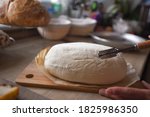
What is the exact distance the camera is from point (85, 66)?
0.56 m

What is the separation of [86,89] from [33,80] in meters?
0.15

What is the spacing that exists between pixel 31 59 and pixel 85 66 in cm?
26

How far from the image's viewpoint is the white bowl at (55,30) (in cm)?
96

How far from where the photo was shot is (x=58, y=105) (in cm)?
50

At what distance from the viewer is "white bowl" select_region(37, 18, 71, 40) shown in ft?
3.15

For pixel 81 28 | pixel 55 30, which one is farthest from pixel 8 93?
pixel 81 28

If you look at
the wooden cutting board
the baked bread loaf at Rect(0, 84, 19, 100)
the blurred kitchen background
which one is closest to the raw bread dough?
the wooden cutting board

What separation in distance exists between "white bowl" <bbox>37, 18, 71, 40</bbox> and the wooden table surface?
28 millimetres

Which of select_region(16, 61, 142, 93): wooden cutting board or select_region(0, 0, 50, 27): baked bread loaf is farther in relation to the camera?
select_region(0, 0, 50, 27): baked bread loaf

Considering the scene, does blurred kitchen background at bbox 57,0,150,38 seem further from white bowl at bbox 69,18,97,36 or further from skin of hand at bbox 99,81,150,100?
skin of hand at bbox 99,81,150,100

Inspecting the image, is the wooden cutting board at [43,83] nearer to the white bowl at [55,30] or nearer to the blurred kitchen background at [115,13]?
the white bowl at [55,30]

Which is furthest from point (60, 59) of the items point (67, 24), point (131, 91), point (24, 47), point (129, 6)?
point (129, 6)

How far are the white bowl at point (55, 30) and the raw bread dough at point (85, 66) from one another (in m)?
0.37

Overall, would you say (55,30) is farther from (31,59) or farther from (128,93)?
(128,93)
